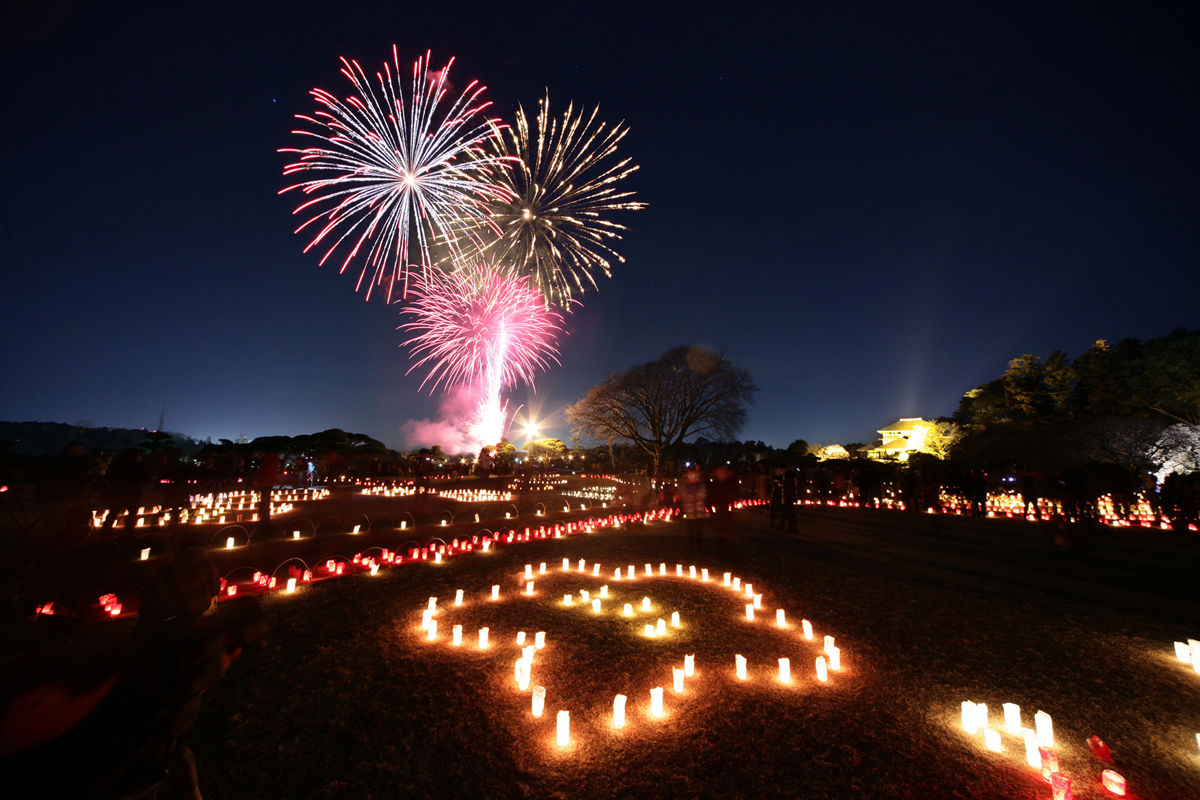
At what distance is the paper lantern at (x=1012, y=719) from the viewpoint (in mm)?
4293

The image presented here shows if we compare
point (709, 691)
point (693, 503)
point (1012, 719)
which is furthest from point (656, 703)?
point (693, 503)

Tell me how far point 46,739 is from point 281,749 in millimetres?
2829

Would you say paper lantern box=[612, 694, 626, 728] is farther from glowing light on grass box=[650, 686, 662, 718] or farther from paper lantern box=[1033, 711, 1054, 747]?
paper lantern box=[1033, 711, 1054, 747]

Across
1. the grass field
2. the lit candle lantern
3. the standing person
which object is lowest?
the grass field

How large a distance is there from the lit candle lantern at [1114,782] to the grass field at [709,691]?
189 millimetres

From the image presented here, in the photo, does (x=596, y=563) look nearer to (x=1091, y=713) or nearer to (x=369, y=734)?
(x=369, y=734)

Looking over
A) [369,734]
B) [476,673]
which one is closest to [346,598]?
[476,673]

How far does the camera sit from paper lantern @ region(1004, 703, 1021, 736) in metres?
4.29

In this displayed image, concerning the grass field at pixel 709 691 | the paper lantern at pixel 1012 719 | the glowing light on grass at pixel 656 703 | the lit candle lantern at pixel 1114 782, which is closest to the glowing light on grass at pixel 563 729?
the grass field at pixel 709 691

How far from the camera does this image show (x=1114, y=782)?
3508 millimetres

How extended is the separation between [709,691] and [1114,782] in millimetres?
3140

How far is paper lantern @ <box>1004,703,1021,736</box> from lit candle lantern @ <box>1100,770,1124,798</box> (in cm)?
72

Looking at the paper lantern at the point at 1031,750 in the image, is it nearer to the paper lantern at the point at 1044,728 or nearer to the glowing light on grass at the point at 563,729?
the paper lantern at the point at 1044,728

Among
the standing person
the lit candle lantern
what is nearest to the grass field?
the lit candle lantern
